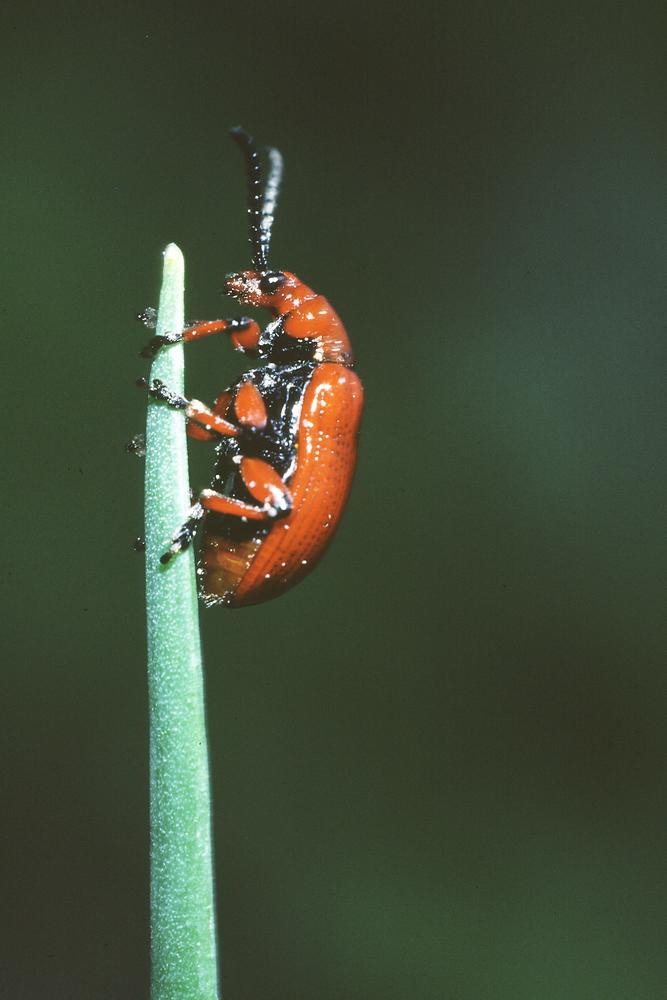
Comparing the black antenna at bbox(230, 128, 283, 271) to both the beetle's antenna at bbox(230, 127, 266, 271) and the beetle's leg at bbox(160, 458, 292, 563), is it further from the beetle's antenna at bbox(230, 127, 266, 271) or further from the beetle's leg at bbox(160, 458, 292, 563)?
the beetle's leg at bbox(160, 458, 292, 563)

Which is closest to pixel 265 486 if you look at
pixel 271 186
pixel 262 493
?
pixel 262 493

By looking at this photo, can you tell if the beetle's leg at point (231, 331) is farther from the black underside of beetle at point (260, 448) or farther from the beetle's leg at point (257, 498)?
the beetle's leg at point (257, 498)

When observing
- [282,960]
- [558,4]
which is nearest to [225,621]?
[282,960]

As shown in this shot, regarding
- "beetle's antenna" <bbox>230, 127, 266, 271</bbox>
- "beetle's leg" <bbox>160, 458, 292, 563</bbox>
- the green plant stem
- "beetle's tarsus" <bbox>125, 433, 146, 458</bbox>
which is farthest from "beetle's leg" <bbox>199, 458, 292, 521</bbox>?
the green plant stem

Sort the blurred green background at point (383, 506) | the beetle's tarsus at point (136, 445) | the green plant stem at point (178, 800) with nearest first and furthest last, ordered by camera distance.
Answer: the green plant stem at point (178, 800)
the beetle's tarsus at point (136, 445)
the blurred green background at point (383, 506)

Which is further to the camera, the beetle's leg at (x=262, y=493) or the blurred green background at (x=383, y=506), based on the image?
the blurred green background at (x=383, y=506)

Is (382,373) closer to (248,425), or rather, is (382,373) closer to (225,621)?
(225,621)

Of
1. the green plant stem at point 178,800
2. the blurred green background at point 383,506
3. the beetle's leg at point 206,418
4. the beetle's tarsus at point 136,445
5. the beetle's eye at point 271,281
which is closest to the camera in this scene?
the green plant stem at point 178,800

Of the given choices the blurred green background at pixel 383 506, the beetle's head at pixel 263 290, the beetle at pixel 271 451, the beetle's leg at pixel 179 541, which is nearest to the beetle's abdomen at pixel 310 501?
the beetle at pixel 271 451
